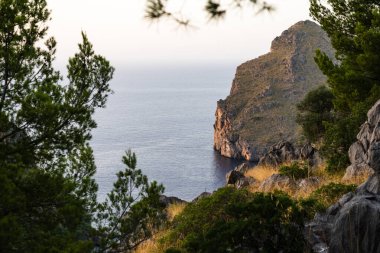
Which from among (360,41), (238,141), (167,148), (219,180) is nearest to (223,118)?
(238,141)

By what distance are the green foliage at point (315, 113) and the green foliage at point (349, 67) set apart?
6339mm

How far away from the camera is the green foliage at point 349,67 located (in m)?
18.0

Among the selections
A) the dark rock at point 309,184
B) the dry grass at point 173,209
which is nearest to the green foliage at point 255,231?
the dark rock at point 309,184

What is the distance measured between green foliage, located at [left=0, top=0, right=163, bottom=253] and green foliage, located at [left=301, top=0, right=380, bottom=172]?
11.3 metres

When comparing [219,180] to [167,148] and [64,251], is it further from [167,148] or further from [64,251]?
[64,251]

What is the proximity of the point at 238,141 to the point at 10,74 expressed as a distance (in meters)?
96.5

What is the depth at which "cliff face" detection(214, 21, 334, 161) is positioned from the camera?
10275 cm

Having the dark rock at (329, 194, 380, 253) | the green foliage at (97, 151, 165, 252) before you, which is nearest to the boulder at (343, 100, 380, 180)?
the dark rock at (329, 194, 380, 253)

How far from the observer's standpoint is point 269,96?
393ft

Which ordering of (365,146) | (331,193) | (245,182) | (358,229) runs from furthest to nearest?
(245,182)
(365,146)
(331,193)
(358,229)

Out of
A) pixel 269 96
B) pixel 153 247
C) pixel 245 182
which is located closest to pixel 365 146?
pixel 245 182

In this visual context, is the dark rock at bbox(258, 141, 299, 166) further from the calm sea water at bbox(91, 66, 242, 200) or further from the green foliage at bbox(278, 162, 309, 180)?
the calm sea water at bbox(91, 66, 242, 200)

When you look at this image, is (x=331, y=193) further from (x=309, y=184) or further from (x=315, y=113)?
(x=315, y=113)

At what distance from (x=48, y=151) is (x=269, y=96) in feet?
375
